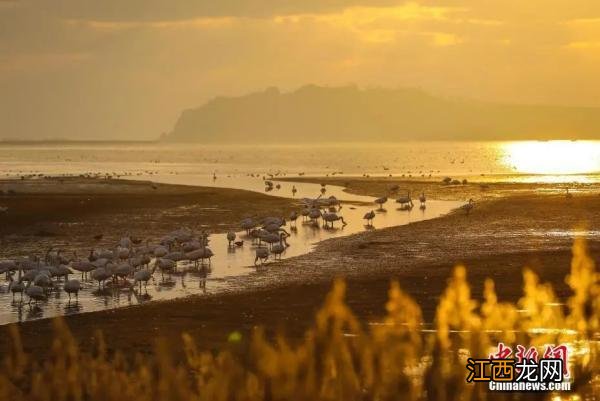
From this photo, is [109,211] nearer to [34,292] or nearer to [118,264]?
[118,264]

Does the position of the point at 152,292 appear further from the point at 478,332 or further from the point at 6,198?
the point at 6,198

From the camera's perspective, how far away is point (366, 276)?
23219 millimetres

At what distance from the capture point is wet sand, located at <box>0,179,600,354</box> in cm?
1715

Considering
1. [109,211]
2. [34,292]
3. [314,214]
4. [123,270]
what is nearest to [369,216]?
[314,214]

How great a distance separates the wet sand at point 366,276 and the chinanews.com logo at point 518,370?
738 centimetres

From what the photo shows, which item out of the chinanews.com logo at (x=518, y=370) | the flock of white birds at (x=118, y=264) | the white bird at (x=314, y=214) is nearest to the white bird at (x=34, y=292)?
the flock of white birds at (x=118, y=264)

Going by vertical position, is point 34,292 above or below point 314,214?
below

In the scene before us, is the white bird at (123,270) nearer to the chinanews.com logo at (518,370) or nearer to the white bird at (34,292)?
the white bird at (34,292)

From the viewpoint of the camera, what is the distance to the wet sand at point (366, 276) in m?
17.1

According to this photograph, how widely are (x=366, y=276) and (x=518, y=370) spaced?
14.5 metres

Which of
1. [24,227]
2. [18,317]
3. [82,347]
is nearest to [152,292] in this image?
[18,317]

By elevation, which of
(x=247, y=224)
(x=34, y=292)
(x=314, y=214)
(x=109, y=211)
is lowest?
(x=109, y=211)

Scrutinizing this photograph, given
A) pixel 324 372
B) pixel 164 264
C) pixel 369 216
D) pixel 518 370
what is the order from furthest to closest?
pixel 369 216, pixel 164 264, pixel 518 370, pixel 324 372

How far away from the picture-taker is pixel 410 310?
29.6 ft
